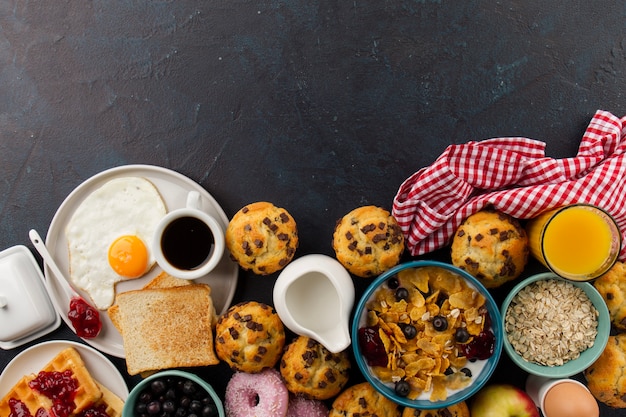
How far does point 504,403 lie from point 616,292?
1.99 feet

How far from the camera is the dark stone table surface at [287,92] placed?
7.25ft

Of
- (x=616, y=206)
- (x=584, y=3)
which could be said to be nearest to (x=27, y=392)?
(x=616, y=206)

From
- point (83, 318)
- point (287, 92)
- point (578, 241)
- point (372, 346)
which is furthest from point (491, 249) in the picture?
point (83, 318)

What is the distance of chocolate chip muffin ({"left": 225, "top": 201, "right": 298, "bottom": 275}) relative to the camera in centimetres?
196

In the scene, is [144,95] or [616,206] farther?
[144,95]

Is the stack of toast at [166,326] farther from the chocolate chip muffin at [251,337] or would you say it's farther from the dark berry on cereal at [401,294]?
the dark berry on cereal at [401,294]

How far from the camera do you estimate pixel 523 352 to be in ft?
6.36

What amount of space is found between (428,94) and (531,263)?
2.77 feet

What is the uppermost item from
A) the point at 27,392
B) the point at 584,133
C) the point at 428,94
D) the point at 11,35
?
the point at 11,35

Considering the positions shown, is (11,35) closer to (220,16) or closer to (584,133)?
(220,16)

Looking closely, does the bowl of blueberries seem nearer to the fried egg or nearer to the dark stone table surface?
the dark stone table surface

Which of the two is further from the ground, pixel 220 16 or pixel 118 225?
pixel 220 16

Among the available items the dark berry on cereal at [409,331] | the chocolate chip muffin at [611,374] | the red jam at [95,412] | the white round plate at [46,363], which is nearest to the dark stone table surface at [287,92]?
the white round plate at [46,363]

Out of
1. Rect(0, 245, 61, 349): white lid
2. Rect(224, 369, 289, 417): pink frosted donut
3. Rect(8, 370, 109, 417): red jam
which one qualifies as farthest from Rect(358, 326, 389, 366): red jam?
Rect(0, 245, 61, 349): white lid
